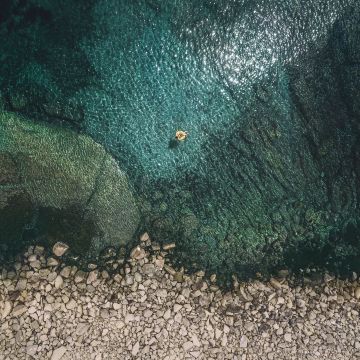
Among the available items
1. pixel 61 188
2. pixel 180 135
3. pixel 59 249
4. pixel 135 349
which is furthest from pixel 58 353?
pixel 180 135

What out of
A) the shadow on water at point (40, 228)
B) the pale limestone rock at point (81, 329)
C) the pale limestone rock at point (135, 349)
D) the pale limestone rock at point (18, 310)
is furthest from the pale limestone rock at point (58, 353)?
the shadow on water at point (40, 228)

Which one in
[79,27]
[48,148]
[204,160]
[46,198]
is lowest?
[46,198]

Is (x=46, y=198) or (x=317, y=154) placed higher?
(x=317, y=154)

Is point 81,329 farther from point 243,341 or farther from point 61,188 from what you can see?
point 243,341

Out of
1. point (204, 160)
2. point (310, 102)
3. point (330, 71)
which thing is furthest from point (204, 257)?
point (330, 71)

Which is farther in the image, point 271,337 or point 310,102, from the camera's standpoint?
point 310,102

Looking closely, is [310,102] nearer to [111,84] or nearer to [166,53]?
[166,53]

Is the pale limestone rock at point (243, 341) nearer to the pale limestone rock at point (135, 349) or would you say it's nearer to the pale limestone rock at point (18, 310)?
the pale limestone rock at point (135, 349)
